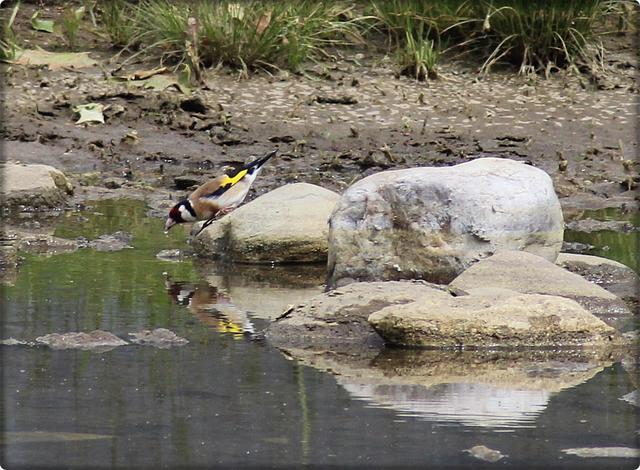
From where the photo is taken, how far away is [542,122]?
44.6ft

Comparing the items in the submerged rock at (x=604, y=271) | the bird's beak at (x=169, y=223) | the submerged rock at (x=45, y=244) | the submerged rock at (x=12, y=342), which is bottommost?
the bird's beak at (x=169, y=223)

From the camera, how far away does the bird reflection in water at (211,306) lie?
761 cm

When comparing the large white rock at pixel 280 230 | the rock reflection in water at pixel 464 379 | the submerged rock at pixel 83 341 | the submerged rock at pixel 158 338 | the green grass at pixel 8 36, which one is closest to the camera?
the rock reflection in water at pixel 464 379

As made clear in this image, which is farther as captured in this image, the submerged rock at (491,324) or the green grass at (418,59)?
the green grass at (418,59)

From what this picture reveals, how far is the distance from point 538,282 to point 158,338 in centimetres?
205

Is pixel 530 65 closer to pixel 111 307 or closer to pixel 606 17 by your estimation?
pixel 606 17

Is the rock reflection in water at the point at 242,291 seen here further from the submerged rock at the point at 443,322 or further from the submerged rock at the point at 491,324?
the submerged rock at the point at 491,324

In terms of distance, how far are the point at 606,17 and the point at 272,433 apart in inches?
419

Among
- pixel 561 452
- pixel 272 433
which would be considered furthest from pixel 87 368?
pixel 561 452

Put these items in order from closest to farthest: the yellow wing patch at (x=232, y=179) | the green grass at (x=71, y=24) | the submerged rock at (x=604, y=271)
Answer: the submerged rock at (x=604, y=271)
the yellow wing patch at (x=232, y=179)
the green grass at (x=71, y=24)

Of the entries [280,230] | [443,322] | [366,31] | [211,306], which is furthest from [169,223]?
[366,31]

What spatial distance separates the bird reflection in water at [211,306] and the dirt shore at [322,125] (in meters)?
3.13

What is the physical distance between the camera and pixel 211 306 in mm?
8180

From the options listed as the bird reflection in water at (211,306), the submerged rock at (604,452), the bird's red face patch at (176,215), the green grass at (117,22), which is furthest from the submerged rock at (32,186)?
the submerged rock at (604,452)
